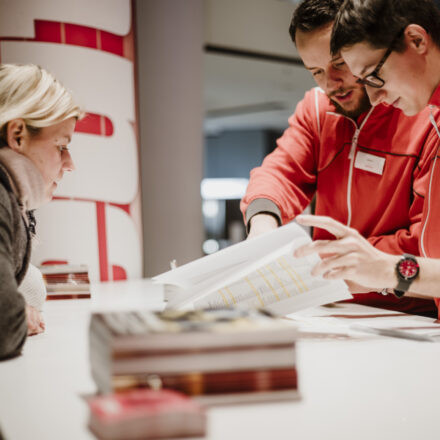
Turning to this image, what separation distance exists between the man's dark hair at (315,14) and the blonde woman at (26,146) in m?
0.81

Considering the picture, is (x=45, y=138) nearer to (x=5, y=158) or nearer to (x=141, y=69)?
(x=5, y=158)

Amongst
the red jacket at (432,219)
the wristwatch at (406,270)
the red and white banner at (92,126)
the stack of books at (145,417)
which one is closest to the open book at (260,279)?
the wristwatch at (406,270)

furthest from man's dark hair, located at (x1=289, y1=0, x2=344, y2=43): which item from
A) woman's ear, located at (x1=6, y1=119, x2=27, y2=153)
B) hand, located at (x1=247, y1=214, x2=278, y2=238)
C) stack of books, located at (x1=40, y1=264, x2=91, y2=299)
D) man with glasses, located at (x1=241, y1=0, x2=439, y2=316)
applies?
stack of books, located at (x1=40, y1=264, x2=91, y2=299)

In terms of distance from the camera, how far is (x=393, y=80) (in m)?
1.35

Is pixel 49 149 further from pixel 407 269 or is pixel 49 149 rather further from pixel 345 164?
pixel 345 164

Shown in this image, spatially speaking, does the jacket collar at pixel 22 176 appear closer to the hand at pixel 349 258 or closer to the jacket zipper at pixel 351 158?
the hand at pixel 349 258

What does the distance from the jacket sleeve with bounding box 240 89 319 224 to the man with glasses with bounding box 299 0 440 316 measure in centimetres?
56

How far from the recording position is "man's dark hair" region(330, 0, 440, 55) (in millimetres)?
1268

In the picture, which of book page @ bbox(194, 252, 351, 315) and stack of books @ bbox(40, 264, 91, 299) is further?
stack of books @ bbox(40, 264, 91, 299)

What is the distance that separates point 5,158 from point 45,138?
0.13 m

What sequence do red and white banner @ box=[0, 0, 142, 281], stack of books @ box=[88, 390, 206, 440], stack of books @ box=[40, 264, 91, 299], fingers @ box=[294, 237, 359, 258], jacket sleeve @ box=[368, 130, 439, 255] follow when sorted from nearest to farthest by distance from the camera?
stack of books @ box=[88, 390, 206, 440] < fingers @ box=[294, 237, 359, 258] < jacket sleeve @ box=[368, 130, 439, 255] < stack of books @ box=[40, 264, 91, 299] < red and white banner @ box=[0, 0, 142, 281]

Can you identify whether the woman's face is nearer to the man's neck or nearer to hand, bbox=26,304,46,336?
hand, bbox=26,304,46,336

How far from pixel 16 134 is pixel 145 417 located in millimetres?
897

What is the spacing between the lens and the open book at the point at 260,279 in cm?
122
